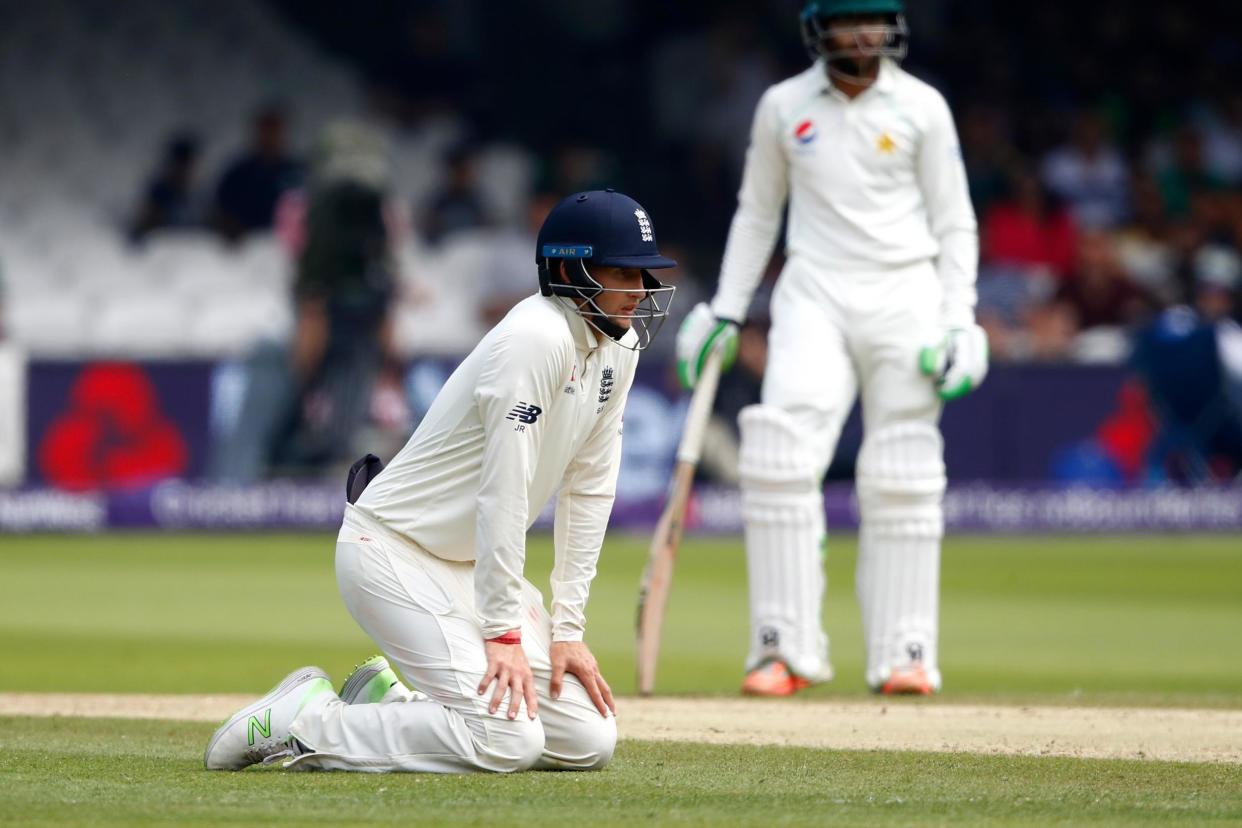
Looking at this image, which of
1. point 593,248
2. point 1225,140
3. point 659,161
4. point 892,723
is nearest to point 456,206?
point 659,161

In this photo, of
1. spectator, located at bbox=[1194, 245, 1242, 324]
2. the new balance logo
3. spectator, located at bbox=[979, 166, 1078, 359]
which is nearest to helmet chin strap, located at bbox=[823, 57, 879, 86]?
the new balance logo

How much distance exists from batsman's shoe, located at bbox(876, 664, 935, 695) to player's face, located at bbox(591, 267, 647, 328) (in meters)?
2.13

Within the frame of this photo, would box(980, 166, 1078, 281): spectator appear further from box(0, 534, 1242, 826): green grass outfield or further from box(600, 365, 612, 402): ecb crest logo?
box(600, 365, 612, 402): ecb crest logo

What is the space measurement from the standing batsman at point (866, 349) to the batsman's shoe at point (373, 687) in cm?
185

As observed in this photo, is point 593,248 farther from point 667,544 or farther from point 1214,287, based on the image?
point 1214,287

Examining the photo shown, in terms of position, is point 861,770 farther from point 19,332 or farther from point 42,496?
point 19,332

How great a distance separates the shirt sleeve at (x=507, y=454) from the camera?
4.21m

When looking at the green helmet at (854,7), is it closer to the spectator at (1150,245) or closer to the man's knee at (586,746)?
the man's knee at (586,746)

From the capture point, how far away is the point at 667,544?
252 inches

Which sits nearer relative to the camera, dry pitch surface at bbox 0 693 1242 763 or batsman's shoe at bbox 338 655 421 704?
batsman's shoe at bbox 338 655 421 704

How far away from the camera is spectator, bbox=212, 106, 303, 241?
622 inches

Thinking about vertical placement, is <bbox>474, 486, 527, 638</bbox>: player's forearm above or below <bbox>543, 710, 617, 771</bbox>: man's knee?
above

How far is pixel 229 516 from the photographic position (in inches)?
524

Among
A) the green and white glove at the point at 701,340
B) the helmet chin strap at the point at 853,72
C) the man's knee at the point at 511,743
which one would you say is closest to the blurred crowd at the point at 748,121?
the green and white glove at the point at 701,340
